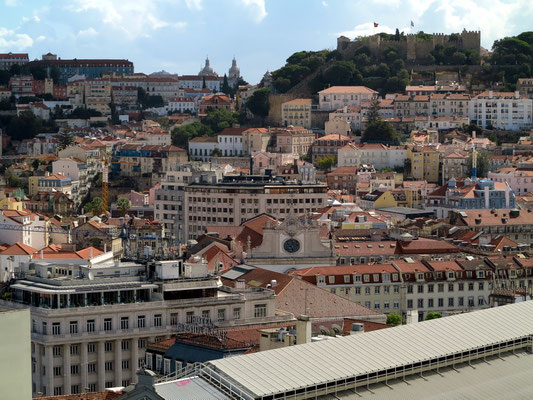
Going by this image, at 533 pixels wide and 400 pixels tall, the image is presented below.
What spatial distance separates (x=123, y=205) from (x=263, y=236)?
50.2 metres

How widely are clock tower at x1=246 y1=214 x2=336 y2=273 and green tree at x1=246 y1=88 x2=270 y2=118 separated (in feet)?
293

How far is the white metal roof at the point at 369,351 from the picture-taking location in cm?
3425

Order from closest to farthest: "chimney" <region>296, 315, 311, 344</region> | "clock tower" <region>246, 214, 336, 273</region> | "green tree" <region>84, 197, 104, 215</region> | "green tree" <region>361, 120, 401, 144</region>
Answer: "chimney" <region>296, 315, 311, 344</region>, "clock tower" <region>246, 214, 336, 273</region>, "green tree" <region>84, 197, 104, 215</region>, "green tree" <region>361, 120, 401, 144</region>

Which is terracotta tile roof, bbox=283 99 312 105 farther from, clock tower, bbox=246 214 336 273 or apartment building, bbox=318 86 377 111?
clock tower, bbox=246 214 336 273

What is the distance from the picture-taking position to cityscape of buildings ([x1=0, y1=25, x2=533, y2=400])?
1480 inches

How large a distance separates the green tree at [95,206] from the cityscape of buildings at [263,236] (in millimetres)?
330

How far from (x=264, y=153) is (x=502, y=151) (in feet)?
68.8

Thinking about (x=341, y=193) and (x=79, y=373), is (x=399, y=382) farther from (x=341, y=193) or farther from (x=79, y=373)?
(x=341, y=193)

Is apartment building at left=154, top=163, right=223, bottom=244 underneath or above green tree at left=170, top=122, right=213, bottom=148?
underneath

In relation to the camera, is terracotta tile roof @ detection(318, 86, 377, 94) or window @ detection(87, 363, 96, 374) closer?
window @ detection(87, 363, 96, 374)

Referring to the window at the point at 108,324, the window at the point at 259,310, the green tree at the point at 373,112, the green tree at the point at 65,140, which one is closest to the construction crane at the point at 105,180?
the green tree at the point at 65,140

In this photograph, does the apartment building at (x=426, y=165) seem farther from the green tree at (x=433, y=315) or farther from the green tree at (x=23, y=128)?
the green tree at (x=433, y=315)

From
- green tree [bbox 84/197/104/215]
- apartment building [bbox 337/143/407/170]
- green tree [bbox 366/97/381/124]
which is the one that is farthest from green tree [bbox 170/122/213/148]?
green tree [bbox 84/197/104/215]

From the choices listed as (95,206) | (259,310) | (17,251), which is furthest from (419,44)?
(259,310)
